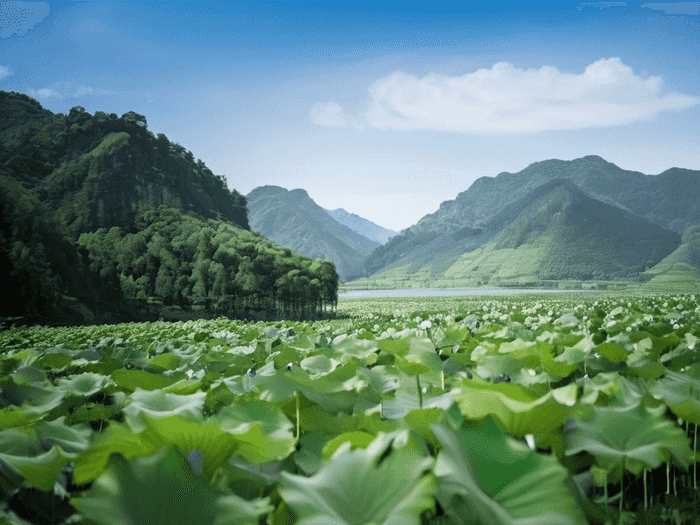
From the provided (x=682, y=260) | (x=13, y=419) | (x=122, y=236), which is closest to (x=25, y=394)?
(x=13, y=419)

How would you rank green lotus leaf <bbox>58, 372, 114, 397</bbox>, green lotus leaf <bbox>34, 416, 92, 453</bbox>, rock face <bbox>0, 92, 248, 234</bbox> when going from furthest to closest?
rock face <bbox>0, 92, 248, 234</bbox>
green lotus leaf <bbox>58, 372, 114, 397</bbox>
green lotus leaf <bbox>34, 416, 92, 453</bbox>

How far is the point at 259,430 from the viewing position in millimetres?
839

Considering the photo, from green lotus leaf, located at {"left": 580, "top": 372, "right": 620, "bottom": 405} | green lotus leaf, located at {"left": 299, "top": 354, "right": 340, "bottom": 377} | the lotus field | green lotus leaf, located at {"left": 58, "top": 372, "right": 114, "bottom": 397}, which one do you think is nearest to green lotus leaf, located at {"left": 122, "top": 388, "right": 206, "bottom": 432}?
the lotus field

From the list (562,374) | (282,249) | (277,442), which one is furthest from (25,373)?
(282,249)

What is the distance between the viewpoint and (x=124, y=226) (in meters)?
67.1

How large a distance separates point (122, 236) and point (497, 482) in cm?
7164

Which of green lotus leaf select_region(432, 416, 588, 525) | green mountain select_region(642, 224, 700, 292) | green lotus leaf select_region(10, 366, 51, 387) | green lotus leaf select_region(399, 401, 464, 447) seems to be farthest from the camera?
green mountain select_region(642, 224, 700, 292)

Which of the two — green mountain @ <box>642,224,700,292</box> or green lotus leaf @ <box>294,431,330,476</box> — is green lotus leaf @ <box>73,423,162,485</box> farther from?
green mountain @ <box>642,224,700,292</box>

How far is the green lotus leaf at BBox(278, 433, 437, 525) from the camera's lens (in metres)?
0.64

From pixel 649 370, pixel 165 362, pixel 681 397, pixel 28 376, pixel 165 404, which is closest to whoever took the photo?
pixel 681 397

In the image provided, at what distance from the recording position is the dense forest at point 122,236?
3784cm

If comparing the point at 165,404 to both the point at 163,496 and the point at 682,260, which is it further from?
the point at 682,260

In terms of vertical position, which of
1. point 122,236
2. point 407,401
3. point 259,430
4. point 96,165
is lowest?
point 407,401

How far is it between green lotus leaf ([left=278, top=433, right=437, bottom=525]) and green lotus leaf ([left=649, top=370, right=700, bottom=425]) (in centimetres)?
76
